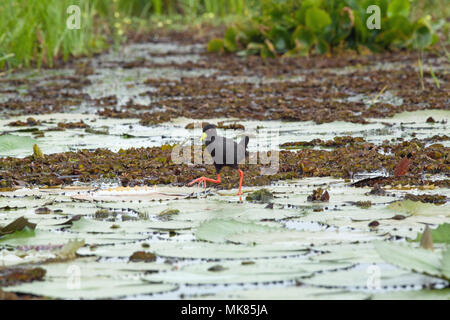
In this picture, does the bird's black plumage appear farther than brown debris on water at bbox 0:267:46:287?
Yes

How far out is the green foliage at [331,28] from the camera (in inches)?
357

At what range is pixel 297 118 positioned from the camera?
5.58 m

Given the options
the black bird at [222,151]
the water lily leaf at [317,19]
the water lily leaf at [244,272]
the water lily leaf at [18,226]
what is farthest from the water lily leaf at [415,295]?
the water lily leaf at [317,19]

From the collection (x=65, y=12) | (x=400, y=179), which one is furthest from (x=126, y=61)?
(x=400, y=179)

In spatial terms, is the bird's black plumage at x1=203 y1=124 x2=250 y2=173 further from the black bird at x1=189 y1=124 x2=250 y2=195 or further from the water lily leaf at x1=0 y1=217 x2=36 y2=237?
the water lily leaf at x1=0 y1=217 x2=36 y2=237

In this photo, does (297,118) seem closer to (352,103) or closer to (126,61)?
(352,103)

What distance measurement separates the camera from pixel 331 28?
9.23 meters

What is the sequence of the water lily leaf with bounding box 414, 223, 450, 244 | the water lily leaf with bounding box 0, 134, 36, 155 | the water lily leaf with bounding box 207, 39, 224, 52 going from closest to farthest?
the water lily leaf with bounding box 414, 223, 450, 244
the water lily leaf with bounding box 0, 134, 36, 155
the water lily leaf with bounding box 207, 39, 224, 52

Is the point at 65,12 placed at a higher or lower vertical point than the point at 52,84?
higher

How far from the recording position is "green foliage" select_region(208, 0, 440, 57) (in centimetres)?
908

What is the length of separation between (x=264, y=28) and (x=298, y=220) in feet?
22.7

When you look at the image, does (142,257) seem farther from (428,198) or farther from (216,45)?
(216,45)

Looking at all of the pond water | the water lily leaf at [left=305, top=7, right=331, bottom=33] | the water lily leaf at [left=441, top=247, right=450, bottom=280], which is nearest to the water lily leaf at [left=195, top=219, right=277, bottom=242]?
the pond water

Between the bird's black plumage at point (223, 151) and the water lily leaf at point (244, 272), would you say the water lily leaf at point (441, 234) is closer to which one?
the water lily leaf at point (244, 272)
